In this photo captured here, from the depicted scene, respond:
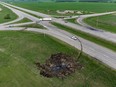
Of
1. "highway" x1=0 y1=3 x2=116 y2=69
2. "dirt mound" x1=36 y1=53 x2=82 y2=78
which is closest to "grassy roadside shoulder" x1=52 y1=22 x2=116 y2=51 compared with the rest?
"highway" x1=0 y1=3 x2=116 y2=69

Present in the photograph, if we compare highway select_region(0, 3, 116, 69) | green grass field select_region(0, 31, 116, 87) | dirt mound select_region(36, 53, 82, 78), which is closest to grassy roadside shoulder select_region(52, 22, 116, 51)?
highway select_region(0, 3, 116, 69)

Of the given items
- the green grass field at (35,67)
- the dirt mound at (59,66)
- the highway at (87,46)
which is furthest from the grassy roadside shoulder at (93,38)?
the dirt mound at (59,66)

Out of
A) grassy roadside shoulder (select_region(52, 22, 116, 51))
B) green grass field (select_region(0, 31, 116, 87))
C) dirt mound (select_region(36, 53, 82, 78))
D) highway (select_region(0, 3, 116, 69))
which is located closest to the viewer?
green grass field (select_region(0, 31, 116, 87))

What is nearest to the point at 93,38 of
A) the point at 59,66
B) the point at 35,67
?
the point at 59,66

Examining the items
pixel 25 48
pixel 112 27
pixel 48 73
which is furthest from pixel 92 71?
pixel 112 27

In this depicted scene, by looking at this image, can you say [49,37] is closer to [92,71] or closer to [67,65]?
[67,65]

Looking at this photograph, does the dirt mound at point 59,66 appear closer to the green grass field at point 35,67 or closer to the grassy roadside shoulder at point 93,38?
the green grass field at point 35,67

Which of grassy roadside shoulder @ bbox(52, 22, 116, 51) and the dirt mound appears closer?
the dirt mound

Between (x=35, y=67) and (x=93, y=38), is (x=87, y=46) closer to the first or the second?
(x=93, y=38)

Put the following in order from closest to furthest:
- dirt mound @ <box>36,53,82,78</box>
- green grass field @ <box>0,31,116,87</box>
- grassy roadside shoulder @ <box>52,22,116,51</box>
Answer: green grass field @ <box>0,31,116,87</box>
dirt mound @ <box>36,53,82,78</box>
grassy roadside shoulder @ <box>52,22,116,51</box>

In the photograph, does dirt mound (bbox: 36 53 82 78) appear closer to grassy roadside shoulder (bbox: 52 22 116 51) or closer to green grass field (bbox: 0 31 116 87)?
green grass field (bbox: 0 31 116 87)
